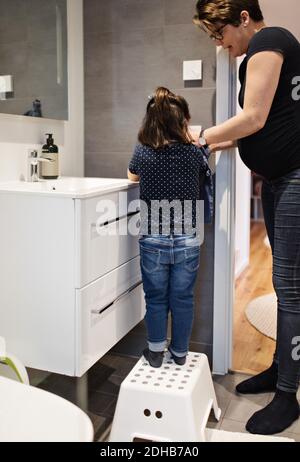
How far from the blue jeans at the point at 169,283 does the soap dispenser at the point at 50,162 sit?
19.7 inches

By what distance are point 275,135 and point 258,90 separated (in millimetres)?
158

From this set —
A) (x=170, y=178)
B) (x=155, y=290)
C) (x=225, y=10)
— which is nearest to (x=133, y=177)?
(x=170, y=178)

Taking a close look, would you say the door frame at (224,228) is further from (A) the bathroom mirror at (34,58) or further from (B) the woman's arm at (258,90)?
(A) the bathroom mirror at (34,58)

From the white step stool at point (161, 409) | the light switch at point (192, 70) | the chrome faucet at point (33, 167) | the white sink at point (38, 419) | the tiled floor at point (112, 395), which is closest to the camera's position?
the white sink at point (38, 419)

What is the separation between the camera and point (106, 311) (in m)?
1.66

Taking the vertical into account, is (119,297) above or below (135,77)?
below

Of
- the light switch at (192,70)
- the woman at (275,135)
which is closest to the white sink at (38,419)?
the woman at (275,135)

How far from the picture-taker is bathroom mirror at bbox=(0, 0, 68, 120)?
1.75 metres

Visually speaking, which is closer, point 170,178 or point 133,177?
point 170,178

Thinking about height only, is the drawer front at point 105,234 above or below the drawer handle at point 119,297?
above

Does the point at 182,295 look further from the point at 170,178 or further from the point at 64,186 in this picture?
the point at 64,186

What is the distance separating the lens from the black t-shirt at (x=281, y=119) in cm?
151

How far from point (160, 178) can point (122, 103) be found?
0.67m
